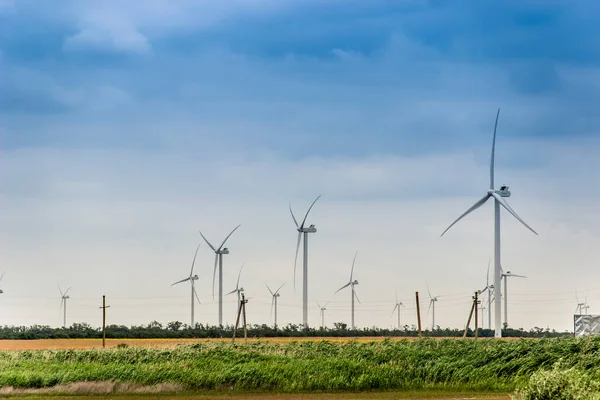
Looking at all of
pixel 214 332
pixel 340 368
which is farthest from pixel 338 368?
pixel 214 332

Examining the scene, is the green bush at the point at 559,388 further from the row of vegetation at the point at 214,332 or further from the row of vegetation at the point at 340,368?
the row of vegetation at the point at 214,332

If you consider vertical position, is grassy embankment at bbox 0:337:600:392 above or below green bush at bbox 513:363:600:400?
below

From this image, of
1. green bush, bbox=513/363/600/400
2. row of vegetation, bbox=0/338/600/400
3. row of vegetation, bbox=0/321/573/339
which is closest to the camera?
green bush, bbox=513/363/600/400

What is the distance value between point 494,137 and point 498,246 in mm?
10420

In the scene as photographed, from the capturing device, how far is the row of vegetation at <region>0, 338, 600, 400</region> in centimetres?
5278

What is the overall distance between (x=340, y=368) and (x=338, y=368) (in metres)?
0.11

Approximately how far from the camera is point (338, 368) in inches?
2146

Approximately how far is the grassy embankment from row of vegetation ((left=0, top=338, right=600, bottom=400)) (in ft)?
0.17

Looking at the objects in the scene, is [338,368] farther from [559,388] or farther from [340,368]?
[559,388]

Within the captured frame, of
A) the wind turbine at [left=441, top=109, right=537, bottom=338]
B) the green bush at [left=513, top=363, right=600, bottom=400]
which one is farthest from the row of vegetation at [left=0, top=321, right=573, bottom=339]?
the green bush at [left=513, top=363, right=600, bottom=400]

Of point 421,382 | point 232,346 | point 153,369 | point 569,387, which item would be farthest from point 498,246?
point 569,387

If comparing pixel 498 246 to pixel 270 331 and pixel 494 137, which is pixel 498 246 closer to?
pixel 494 137

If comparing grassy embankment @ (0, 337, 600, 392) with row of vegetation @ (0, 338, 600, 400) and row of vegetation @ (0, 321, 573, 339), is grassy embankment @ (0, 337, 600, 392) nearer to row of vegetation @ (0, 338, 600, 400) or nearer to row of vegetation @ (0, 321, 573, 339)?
row of vegetation @ (0, 338, 600, 400)

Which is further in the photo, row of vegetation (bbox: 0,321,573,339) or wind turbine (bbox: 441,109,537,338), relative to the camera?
row of vegetation (bbox: 0,321,573,339)
